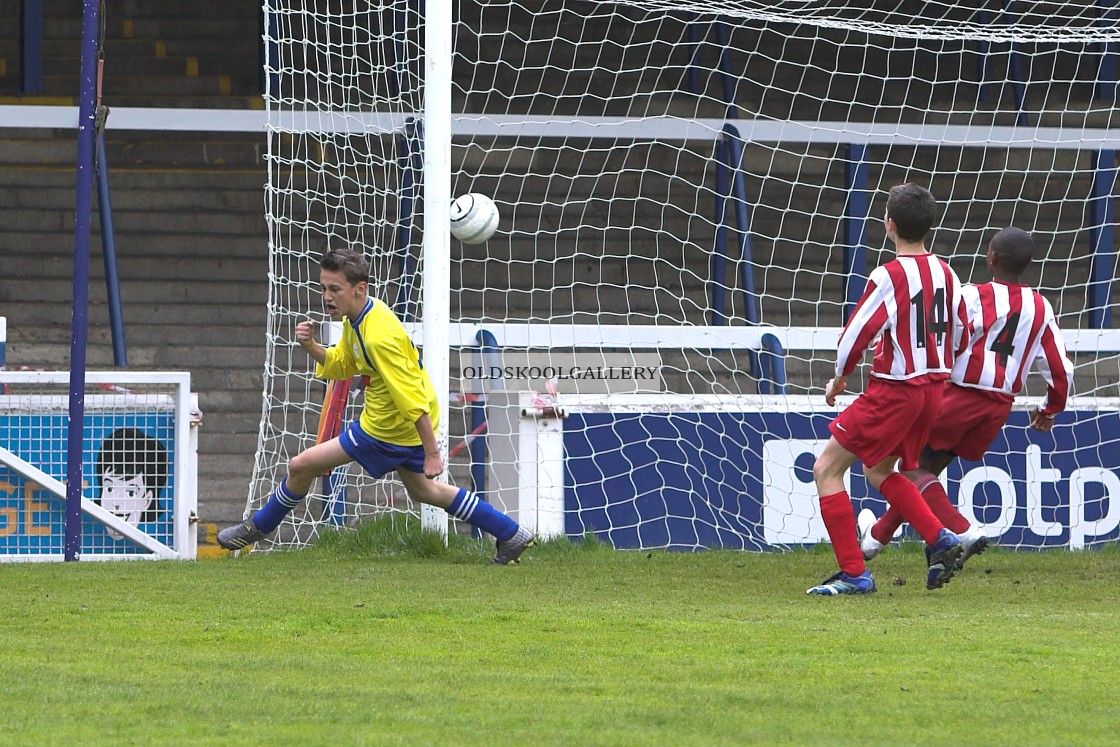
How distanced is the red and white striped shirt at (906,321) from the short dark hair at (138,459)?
11.6ft

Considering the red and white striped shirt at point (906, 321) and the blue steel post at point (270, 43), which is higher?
the blue steel post at point (270, 43)

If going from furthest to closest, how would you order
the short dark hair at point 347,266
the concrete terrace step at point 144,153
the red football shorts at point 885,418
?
the concrete terrace step at point 144,153 < the short dark hair at point 347,266 < the red football shorts at point 885,418

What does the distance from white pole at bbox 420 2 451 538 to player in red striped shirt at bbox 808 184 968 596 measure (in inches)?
83.4

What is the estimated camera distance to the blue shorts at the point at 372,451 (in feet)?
21.6

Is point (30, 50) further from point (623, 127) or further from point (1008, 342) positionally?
point (1008, 342)

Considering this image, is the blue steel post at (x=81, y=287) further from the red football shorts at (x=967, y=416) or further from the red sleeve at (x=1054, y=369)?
the red sleeve at (x=1054, y=369)

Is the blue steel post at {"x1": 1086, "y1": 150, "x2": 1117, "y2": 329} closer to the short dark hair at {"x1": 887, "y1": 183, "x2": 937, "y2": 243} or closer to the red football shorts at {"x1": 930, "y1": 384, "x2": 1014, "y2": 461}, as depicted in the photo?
the red football shorts at {"x1": 930, "y1": 384, "x2": 1014, "y2": 461}

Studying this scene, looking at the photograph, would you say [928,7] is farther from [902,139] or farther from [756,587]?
[756,587]

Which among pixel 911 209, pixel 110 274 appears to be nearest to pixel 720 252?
pixel 110 274

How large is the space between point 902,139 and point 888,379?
6405mm

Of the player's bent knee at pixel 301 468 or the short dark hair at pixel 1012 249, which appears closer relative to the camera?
the short dark hair at pixel 1012 249

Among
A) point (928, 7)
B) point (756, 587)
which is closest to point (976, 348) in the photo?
point (756, 587)

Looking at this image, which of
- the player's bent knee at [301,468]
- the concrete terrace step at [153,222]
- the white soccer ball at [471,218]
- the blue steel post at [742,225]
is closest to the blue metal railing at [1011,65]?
the blue steel post at [742,225]

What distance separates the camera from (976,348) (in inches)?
242
